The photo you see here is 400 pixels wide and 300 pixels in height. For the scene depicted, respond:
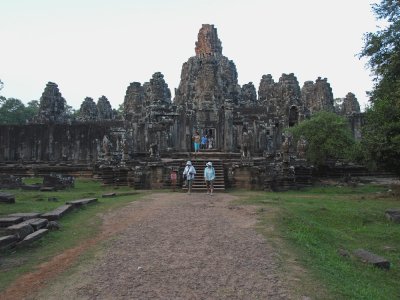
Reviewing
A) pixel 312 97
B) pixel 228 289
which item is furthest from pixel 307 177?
pixel 312 97

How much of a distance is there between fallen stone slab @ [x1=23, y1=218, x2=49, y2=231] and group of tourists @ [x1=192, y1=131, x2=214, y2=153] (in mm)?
14484

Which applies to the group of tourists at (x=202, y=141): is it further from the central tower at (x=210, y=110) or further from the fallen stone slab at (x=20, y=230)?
the fallen stone slab at (x=20, y=230)

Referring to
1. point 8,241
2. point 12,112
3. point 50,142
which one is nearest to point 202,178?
point 8,241

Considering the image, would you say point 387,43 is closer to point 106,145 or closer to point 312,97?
point 106,145

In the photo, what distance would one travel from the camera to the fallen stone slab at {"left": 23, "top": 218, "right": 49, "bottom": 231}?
27.4 ft

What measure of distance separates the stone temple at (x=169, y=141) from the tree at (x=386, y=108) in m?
4.55

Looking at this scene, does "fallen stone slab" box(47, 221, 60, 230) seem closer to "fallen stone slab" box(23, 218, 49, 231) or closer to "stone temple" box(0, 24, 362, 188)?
"fallen stone slab" box(23, 218, 49, 231)

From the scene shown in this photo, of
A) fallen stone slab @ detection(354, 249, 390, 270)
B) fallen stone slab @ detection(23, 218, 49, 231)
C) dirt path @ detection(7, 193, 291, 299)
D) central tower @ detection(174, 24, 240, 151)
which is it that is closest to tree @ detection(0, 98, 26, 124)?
central tower @ detection(174, 24, 240, 151)

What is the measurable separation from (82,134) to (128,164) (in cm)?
1056

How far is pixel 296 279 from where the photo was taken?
17.5ft

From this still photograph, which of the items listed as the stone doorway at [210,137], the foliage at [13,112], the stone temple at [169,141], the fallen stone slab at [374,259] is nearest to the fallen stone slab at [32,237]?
the fallen stone slab at [374,259]

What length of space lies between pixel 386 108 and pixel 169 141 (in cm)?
1336

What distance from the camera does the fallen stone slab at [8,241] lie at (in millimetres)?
7168

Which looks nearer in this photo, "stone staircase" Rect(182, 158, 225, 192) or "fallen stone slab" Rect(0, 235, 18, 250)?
"fallen stone slab" Rect(0, 235, 18, 250)
